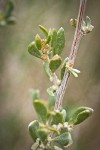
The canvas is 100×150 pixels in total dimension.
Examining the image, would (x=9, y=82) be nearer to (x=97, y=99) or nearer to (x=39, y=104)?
(x=97, y=99)

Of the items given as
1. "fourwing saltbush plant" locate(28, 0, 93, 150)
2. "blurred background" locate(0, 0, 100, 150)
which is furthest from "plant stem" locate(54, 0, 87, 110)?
"blurred background" locate(0, 0, 100, 150)

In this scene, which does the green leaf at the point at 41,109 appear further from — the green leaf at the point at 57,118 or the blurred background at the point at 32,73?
the blurred background at the point at 32,73

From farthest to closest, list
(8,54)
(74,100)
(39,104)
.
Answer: (74,100)
(8,54)
(39,104)

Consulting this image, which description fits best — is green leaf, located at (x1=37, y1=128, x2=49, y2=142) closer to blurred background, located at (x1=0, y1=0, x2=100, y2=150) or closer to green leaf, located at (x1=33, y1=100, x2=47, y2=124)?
green leaf, located at (x1=33, y1=100, x2=47, y2=124)

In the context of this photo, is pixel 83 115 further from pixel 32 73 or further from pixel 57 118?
pixel 32 73

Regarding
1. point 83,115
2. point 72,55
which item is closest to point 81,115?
point 83,115

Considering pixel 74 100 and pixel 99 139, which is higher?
pixel 74 100

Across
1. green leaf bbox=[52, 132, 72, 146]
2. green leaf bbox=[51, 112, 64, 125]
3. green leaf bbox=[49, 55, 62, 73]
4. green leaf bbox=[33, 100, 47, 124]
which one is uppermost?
green leaf bbox=[49, 55, 62, 73]

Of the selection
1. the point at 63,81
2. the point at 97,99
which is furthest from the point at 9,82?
the point at 63,81
